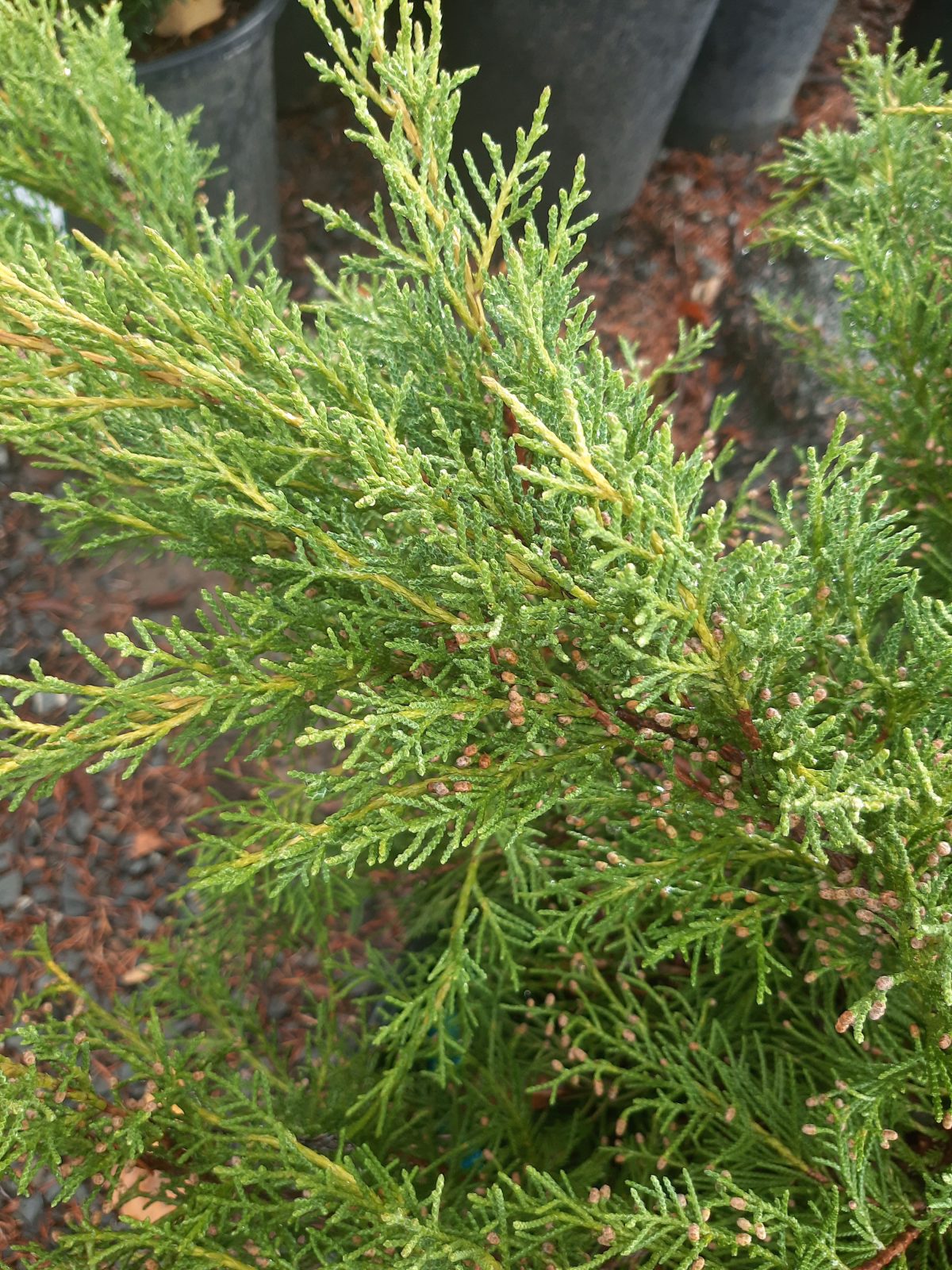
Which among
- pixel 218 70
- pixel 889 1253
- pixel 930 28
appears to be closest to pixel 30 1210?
pixel 889 1253

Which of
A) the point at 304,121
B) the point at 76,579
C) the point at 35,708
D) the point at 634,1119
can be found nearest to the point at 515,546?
the point at 634,1119

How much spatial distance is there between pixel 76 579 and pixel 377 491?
2384mm

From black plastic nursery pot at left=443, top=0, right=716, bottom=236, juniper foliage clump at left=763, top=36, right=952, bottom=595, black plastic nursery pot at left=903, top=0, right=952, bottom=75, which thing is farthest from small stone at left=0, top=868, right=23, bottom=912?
black plastic nursery pot at left=903, top=0, right=952, bottom=75

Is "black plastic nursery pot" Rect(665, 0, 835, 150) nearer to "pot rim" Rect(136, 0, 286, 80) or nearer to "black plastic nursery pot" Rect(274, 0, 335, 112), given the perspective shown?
"black plastic nursery pot" Rect(274, 0, 335, 112)

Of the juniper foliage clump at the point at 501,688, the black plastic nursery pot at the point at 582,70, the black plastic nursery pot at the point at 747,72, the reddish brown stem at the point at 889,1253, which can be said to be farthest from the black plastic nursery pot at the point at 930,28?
the reddish brown stem at the point at 889,1253

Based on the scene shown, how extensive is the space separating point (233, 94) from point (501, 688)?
2.31 metres

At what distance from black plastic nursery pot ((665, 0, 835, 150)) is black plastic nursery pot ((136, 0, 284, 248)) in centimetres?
162

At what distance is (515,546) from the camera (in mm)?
879

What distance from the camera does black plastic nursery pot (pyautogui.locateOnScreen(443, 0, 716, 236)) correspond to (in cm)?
285

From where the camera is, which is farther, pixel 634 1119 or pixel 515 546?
pixel 634 1119

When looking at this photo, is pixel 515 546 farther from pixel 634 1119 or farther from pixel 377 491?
pixel 634 1119

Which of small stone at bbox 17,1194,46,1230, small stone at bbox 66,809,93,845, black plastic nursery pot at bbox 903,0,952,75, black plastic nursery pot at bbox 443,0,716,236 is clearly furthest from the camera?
black plastic nursery pot at bbox 903,0,952,75

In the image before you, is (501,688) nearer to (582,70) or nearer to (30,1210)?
(30,1210)

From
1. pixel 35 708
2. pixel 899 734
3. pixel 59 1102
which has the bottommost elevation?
pixel 35 708
